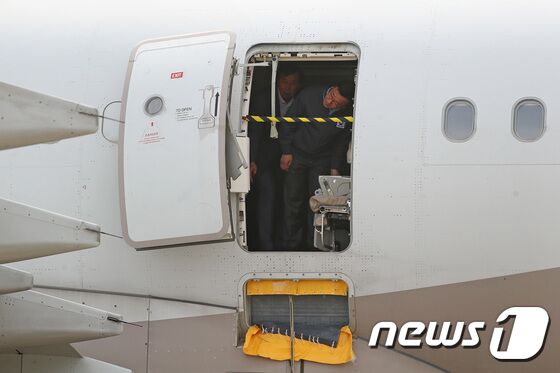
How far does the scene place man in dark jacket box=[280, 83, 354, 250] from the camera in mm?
10000

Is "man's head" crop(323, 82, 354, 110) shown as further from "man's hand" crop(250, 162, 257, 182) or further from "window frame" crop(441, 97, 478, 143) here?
"window frame" crop(441, 97, 478, 143)

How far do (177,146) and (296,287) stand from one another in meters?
1.57

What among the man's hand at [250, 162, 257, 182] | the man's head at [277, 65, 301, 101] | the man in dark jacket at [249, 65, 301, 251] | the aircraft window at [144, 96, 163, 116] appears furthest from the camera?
the man's head at [277, 65, 301, 101]

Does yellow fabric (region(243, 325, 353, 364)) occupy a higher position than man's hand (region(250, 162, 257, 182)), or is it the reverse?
man's hand (region(250, 162, 257, 182))

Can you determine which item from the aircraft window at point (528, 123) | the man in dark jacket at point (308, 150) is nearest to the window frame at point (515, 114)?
the aircraft window at point (528, 123)

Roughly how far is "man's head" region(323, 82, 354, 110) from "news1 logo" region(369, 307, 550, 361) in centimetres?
204

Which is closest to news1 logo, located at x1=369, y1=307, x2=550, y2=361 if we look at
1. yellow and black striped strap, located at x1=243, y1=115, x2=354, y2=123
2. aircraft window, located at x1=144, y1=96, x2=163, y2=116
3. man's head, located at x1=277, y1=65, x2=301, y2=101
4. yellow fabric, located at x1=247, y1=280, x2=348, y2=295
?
yellow fabric, located at x1=247, y1=280, x2=348, y2=295

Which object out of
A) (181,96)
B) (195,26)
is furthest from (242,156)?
(195,26)

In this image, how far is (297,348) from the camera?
9297 millimetres

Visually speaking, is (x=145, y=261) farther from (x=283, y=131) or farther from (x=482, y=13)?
(x=482, y=13)

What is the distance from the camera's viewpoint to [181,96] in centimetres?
930

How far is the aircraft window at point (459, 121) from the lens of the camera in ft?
30.1

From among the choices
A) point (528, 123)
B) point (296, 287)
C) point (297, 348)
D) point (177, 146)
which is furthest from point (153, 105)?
point (528, 123)

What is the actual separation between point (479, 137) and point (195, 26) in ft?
8.81
